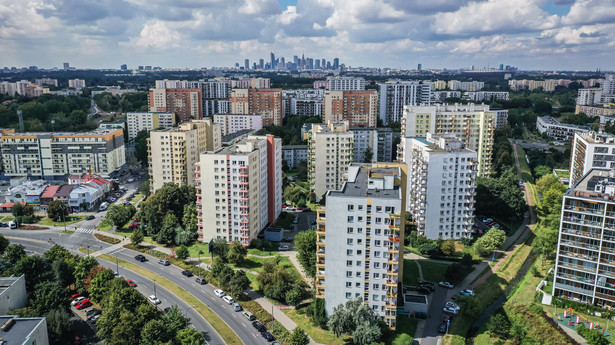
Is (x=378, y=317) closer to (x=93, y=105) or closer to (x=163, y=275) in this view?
(x=163, y=275)

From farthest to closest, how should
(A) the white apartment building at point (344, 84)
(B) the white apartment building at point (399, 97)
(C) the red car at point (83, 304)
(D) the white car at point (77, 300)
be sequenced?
1. (A) the white apartment building at point (344, 84)
2. (B) the white apartment building at point (399, 97)
3. (D) the white car at point (77, 300)
4. (C) the red car at point (83, 304)

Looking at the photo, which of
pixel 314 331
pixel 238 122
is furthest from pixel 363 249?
pixel 238 122

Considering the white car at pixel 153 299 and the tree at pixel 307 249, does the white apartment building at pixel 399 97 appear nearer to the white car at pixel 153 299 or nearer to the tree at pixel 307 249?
the tree at pixel 307 249

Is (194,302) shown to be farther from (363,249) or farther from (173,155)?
(173,155)

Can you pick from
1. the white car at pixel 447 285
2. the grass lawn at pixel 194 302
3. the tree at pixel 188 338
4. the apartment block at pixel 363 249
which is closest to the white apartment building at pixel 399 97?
the white car at pixel 447 285

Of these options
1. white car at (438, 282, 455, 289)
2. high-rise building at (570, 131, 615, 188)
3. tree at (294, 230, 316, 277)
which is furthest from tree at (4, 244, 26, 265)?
high-rise building at (570, 131, 615, 188)

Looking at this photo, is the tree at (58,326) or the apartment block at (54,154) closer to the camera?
the tree at (58,326)

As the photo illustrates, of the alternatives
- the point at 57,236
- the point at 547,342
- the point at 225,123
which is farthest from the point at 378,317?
the point at 225,123
